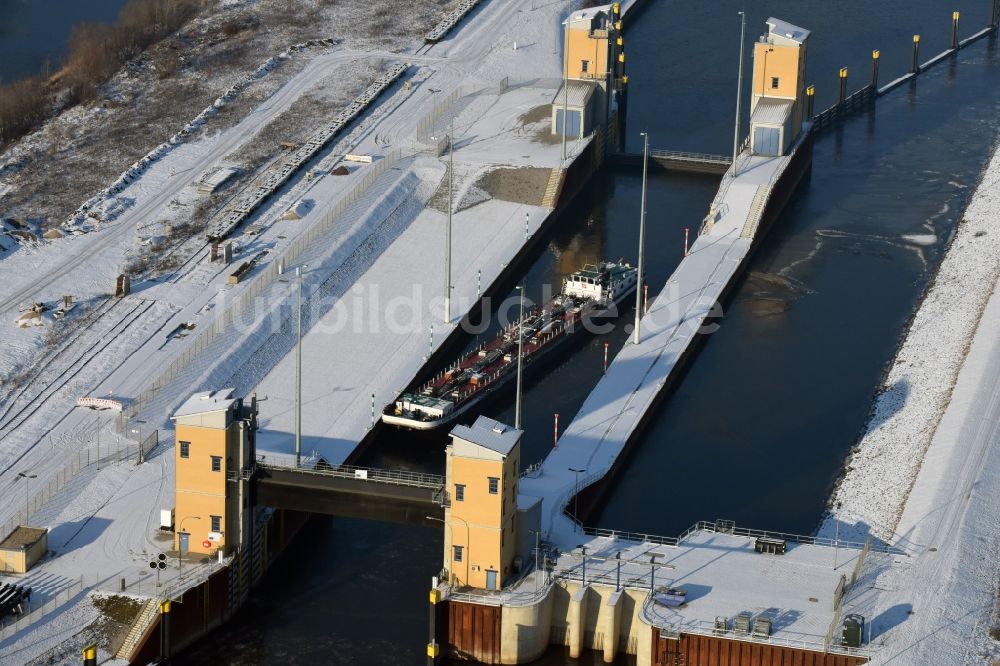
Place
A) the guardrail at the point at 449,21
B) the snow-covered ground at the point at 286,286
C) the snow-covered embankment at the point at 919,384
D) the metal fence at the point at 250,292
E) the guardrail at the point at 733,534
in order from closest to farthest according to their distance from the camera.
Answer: the guardrail at the point at 733,534 → the snow-covered ground at the point at 286,286 → the snow-covered embankment at the point at 919,384 → the metal fence at the point at 250,292 → the guardrail at the point at 449,21

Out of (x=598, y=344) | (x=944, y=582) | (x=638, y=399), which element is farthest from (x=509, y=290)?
(x=944, y=582)

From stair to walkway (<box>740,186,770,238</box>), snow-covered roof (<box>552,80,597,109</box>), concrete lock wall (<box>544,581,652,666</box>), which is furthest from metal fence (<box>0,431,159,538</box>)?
snow-covered roof (<box>552,80,597,109</box>)

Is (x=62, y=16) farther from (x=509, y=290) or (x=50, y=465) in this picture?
(x=50, y=465)

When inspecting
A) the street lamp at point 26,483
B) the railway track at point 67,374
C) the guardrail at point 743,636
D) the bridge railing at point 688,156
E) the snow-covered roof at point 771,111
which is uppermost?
the snow-covered roof at point 771,111

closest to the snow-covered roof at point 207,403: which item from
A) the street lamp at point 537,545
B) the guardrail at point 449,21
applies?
Answer: the street lamp at point 537,545

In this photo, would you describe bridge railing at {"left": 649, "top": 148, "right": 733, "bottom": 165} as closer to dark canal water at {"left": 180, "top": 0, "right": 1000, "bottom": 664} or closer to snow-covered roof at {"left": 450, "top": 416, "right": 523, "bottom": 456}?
dark canal water at {"left": 180, "top": 0, "right": 1000, "bottom": 664}

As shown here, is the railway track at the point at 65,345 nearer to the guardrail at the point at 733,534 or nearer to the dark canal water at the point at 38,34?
the guardrail at the point at 733,534

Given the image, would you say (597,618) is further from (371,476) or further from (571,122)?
(571,122)

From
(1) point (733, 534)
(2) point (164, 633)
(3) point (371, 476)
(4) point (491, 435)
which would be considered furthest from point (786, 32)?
(2) point (164, 633)
